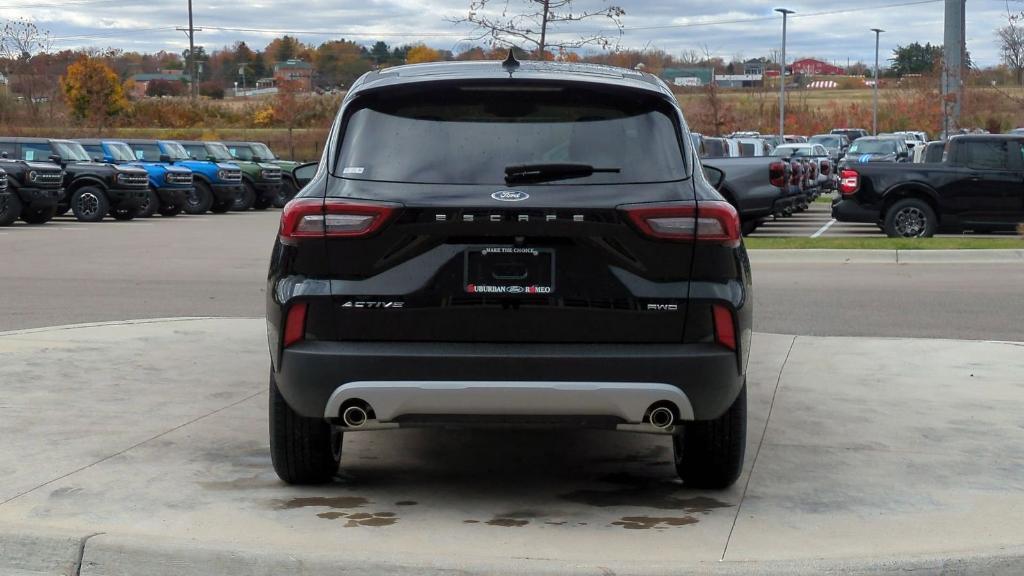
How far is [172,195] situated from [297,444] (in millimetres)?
→ 26304

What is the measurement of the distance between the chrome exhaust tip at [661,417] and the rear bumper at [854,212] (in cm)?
1669

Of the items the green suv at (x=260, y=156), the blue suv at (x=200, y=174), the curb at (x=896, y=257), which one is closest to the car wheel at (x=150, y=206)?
the blue suv at (x=200, y=174)

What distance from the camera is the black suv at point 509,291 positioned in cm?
513

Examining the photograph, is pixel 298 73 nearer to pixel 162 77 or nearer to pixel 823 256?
pixel 162 77

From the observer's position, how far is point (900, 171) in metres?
21.1

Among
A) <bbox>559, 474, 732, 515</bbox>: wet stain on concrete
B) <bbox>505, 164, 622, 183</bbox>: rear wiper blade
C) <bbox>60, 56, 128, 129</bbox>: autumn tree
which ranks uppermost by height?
<bbox>60, 56, 128, 129</bbox>: autumn tree

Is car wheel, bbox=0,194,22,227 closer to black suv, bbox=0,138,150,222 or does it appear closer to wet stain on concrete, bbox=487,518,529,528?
black suv, bbox=0,138,150,222

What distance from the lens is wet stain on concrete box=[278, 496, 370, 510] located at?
5.64 metres

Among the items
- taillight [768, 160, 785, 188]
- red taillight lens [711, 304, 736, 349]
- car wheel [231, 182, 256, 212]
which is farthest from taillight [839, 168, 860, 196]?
car wheel [231, 182, 256, 212]

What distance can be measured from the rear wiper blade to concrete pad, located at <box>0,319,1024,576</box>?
1.38 m

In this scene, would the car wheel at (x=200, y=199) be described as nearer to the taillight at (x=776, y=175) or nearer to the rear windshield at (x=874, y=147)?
the taillight at (x=776, y=175)

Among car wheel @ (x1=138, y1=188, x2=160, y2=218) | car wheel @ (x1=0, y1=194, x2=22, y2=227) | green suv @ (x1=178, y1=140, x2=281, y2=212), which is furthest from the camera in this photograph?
green suv @ (x1=178, y1=140, x2=281, y2=212)

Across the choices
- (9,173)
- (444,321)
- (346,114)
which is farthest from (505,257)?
(9,173)

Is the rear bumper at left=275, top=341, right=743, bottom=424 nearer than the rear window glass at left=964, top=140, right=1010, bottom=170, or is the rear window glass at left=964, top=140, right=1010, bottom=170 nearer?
the rear bumper at left=275, top=341, right=743, bottom=424
